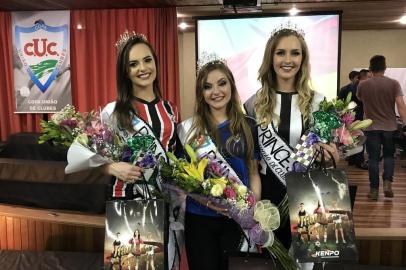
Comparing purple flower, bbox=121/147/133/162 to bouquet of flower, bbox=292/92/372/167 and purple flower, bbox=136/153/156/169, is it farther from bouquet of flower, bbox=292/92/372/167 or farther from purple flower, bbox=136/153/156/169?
bouquet of flower, bbox=292/92/372/167

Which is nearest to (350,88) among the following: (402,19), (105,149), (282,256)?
(402,19)

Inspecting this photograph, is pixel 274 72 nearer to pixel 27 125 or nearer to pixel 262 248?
pixel 262 248

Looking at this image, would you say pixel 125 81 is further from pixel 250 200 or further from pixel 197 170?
pixel 250 200

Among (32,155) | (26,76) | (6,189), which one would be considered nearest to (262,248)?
(6,189)

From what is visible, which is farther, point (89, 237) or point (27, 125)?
point (27, 125)

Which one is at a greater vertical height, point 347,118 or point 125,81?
point 125,81

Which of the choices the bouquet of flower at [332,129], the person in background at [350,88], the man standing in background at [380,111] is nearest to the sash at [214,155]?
the bouquet of flower at [332,129]

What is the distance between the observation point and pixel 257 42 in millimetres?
5344

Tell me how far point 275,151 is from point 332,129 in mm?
294

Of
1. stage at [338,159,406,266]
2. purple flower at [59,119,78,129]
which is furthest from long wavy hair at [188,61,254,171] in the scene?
stage at [338,159,406,266]

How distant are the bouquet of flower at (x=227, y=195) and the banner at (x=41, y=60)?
3978mm

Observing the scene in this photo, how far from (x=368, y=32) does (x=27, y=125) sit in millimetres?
7248

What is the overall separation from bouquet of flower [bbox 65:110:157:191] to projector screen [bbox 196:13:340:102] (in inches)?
148

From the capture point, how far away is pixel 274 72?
1798mm
